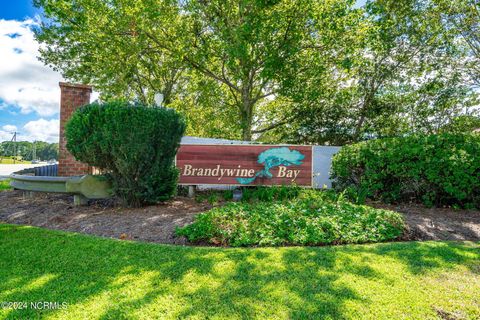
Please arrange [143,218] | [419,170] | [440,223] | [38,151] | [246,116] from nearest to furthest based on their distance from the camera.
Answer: [440,223], [143,218], [419,170], [246,116], [38,151]

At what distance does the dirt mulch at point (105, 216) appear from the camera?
417 centimetres

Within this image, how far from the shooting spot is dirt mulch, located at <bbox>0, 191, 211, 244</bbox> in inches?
164

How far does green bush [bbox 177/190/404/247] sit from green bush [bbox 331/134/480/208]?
187 centimetres

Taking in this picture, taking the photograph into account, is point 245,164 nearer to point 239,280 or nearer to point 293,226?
point 293,226

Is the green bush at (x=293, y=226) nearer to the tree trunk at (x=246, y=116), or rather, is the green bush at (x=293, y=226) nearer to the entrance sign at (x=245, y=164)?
the entrance sign at (x=245, y=164)

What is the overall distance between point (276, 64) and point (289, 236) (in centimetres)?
729

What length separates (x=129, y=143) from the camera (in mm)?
5121

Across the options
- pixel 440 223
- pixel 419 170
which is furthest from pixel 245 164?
pixel 440 223

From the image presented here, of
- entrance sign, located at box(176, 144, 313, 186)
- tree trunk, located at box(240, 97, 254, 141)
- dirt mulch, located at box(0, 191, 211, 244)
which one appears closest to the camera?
dirt mulch, located at box(0, 191, 211, 244)

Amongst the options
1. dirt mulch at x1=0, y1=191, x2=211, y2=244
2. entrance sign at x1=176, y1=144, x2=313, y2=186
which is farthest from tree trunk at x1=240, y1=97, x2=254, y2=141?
dirt mulch at x1=0, y1=191, x2=211, y2=244

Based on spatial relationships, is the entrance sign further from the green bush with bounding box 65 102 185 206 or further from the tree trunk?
the tree trunk

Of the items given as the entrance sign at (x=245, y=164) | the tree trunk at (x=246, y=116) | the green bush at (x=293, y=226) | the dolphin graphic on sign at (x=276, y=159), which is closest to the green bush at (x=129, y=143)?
the entrance sign at (x=245, y=164)

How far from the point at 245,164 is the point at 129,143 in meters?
3.07

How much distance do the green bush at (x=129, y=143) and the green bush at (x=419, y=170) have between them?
4.13 m
